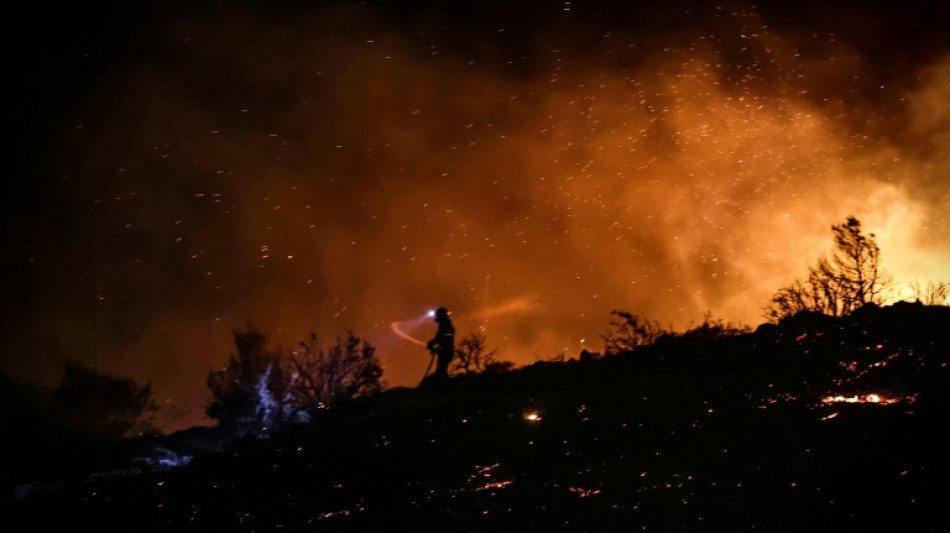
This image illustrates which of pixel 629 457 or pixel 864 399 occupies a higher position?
pixel 864 399

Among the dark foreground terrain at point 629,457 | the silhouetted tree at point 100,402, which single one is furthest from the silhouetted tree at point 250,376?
the dark foreground terrain at point 629,457

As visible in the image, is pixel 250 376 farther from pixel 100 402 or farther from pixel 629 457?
pixel 629 457

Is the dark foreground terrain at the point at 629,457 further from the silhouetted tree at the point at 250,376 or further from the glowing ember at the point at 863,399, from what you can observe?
the silhouetted tree at the point at 250,376

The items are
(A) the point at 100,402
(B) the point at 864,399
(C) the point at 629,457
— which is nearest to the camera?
(C) the point at 629,457

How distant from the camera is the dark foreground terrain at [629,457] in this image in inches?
217

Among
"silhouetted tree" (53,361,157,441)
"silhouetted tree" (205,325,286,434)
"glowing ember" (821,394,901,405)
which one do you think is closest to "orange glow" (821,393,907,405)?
"glowing ember" (821,394,901,405)

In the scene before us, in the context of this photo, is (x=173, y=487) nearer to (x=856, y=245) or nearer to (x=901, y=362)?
(x=901, y=362)

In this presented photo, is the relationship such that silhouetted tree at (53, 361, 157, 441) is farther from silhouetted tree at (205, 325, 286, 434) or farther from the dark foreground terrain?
the dark foreground terrain

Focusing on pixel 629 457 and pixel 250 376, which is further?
pixel 250 376

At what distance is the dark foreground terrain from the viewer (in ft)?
18.1

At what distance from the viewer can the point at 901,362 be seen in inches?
312

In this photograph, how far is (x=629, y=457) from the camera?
22.3 ft

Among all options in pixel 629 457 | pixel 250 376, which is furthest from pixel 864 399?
pixel 250 376

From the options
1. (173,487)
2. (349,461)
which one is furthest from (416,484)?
(173,487)
